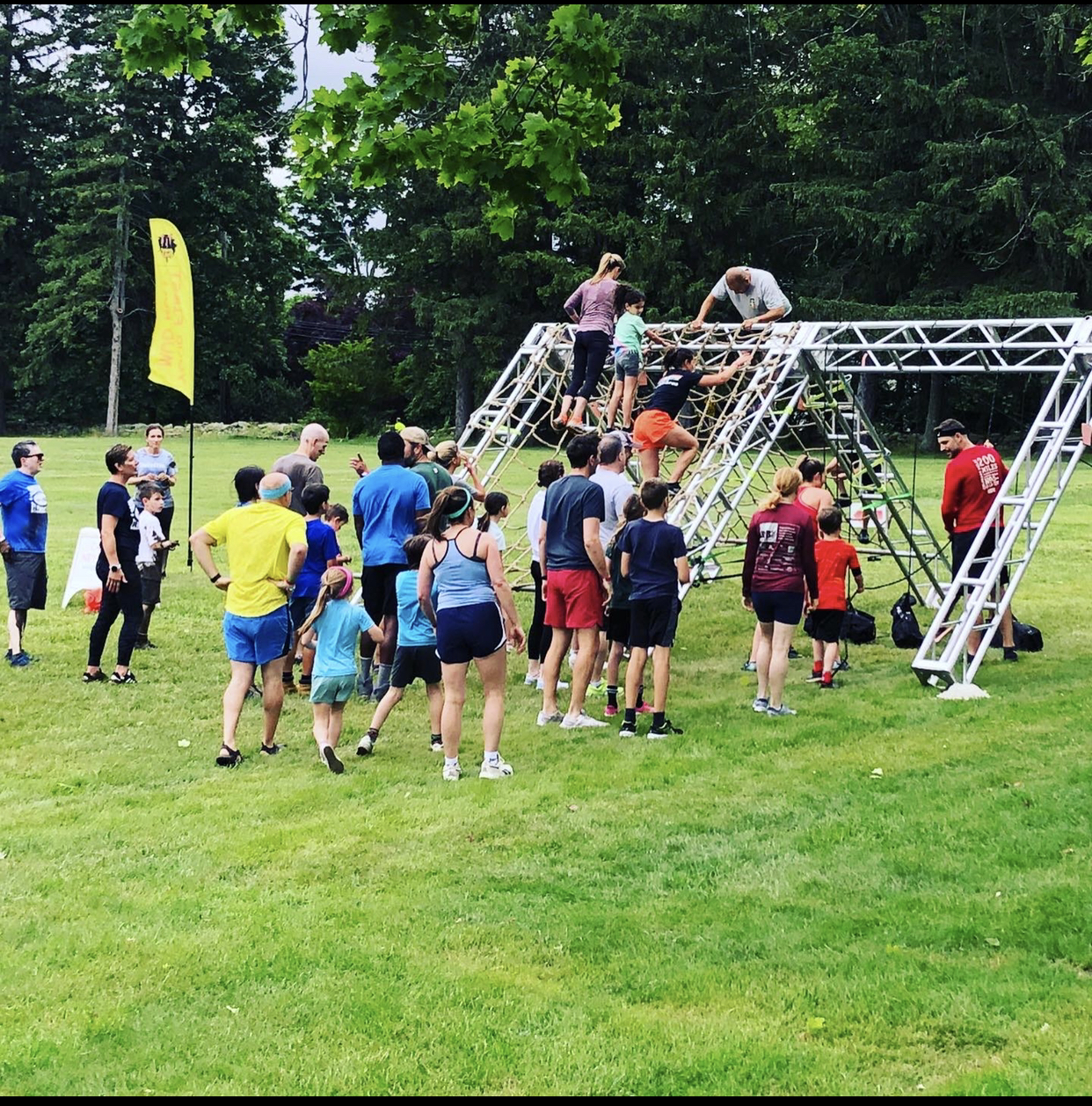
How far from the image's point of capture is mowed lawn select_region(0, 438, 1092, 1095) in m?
4.29

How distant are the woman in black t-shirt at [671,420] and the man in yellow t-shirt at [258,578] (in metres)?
4.03

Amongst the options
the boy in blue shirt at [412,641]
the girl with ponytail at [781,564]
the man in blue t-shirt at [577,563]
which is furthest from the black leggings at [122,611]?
the girl with ponytail at [781,564]

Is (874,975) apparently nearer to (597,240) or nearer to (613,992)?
(613,992)

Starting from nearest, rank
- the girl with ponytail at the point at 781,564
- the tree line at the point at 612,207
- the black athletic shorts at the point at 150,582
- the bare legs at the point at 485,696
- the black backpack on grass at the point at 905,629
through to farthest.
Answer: the bare legs at the point at 485,696
the girl with ponytail at the point at 781,564
the black athletic shorts at the point at 150,582
the black backpack on grass at the point at 905,629
the tree line at the point at 612,207

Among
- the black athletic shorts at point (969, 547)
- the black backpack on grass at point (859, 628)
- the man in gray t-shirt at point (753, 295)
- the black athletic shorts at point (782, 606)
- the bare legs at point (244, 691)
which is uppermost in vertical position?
the man in gray t-shirt at point (753, 295)

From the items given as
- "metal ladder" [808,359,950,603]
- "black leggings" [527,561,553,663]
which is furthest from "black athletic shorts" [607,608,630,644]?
"metal ladder" [808,359,950,603]

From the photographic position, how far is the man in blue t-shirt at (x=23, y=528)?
10234mm

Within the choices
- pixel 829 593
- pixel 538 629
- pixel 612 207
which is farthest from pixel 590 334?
pixel 612 207

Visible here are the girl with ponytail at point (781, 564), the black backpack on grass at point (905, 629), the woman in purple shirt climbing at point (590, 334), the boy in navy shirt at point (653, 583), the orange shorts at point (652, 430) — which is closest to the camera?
the boy in navy shirt at point (653, 583)

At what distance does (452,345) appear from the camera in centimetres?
4059

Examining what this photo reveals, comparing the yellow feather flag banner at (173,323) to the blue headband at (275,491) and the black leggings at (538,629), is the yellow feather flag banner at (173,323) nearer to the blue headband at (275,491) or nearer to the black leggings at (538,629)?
the black leggings at (538,629)

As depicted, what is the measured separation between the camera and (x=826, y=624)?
10.2 metres

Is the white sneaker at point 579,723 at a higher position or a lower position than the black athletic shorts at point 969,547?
lower

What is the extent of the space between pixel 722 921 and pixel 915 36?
35.1m
